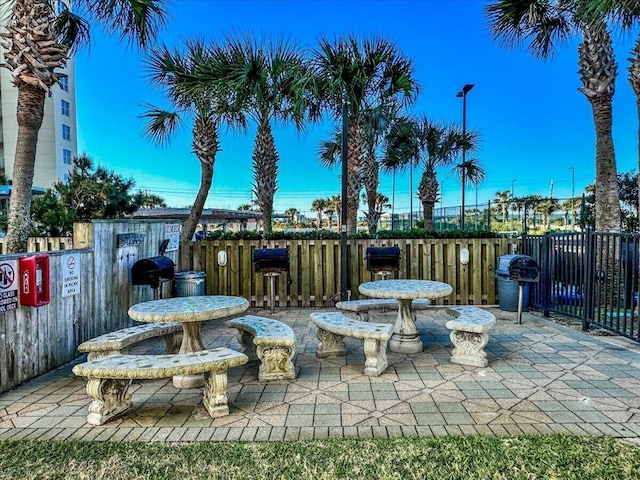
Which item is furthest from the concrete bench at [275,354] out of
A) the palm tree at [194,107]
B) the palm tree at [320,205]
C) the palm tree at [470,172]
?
the palm tree at [320,205]

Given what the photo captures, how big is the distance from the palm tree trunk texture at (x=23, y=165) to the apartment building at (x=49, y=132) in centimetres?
2671

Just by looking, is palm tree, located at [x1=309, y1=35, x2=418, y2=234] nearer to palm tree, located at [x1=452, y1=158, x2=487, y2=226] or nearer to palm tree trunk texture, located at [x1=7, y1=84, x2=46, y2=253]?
palm tree trunk texture, located at [x1=7, y1=84, x2=46, y2=253]

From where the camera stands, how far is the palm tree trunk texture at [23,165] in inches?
204

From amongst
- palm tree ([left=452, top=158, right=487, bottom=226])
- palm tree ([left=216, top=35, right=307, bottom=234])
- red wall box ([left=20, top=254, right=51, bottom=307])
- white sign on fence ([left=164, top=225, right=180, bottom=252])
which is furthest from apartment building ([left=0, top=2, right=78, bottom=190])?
red wall box ([left=20, top=254, right=51, bottom=307])

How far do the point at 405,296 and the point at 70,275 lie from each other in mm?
3519

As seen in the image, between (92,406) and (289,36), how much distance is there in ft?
23.0

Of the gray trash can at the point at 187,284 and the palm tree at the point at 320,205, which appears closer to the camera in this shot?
the gray trash can at the point at 187,284

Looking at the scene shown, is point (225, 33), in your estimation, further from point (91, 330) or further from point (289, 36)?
point (91, 330)

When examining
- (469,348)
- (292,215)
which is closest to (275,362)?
(469,348)

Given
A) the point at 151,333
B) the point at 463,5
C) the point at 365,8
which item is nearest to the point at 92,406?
the point at 151,333

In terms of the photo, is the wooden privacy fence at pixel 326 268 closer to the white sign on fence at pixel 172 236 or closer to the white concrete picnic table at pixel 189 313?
the white sign on fence at pixel 172 236

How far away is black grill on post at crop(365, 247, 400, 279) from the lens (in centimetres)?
669

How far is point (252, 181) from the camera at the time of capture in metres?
10.4

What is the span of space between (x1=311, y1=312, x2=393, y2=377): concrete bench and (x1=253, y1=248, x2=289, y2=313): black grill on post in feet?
7.92
